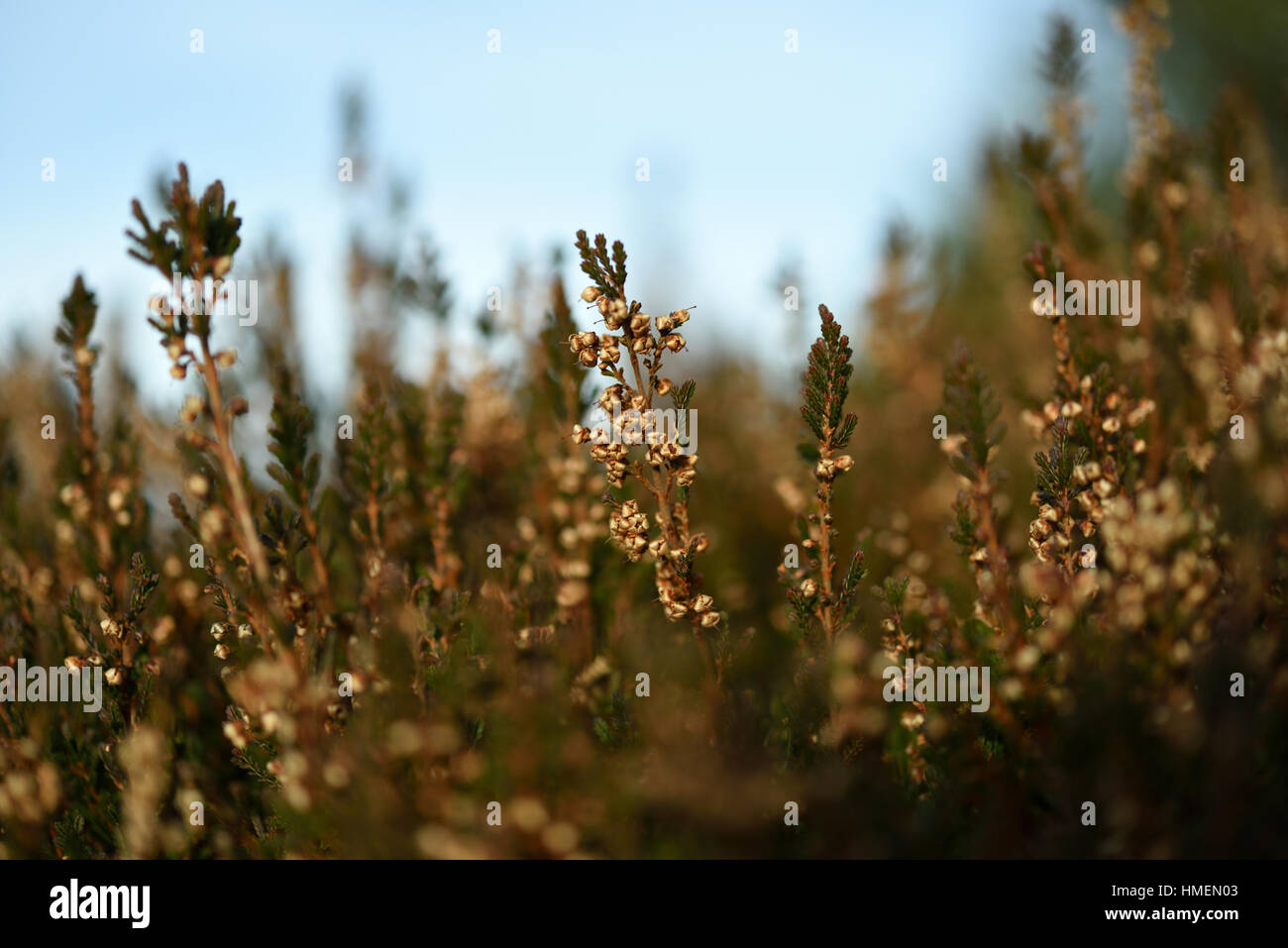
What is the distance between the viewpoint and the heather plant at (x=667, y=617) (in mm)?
1843

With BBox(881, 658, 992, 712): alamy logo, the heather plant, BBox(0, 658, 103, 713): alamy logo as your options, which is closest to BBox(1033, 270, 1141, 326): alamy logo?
the heather plant

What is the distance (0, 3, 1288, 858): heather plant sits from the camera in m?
1.84

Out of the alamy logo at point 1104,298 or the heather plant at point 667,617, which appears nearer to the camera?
the heather plant at point 667,617

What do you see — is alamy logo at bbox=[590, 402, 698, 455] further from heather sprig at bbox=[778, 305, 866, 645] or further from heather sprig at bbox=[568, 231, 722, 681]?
heather sprig at bbox=[778, 305, 866, 645]

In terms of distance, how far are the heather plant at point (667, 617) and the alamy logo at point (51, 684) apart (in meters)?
0.05

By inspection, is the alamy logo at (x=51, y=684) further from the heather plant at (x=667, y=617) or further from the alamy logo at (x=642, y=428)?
the alamy logo at (x=642, y=428)

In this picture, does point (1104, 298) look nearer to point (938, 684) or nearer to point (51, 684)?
point (938, 684)

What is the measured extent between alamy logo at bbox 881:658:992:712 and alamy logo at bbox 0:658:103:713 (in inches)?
98.1
